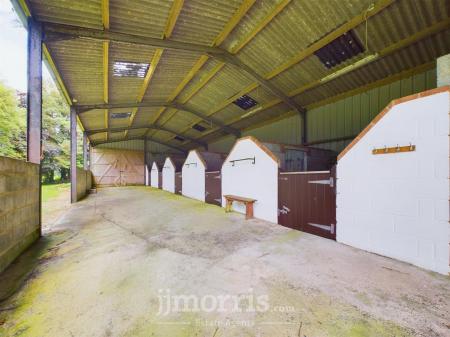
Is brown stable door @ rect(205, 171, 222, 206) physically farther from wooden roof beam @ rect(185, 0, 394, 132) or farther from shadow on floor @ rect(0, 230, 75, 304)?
shadow on floor @ rect(0, 230, 75, 304)

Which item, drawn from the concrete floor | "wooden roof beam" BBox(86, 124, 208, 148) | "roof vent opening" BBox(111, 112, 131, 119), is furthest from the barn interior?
"wooden roof beam" BBox(86, 124, 208, 148)

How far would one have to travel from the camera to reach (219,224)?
549 cm

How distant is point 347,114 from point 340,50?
308 centimetres

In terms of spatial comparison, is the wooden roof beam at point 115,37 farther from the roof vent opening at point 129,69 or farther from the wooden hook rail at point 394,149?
the wooden hook rail at point 394,149

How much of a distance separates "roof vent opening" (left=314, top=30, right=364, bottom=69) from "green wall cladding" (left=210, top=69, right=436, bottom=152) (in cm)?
229

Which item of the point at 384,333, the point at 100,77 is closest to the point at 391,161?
the point at 384,333

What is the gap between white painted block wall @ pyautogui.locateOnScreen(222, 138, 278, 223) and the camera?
568 cm

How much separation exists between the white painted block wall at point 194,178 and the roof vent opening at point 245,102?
367 centimetres

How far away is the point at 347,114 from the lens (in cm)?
802

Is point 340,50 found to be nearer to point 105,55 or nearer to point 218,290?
point 218,290

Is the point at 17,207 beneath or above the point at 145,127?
beneath

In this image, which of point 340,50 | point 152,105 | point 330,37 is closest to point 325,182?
point 330,37

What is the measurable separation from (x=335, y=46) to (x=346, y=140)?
159 inches

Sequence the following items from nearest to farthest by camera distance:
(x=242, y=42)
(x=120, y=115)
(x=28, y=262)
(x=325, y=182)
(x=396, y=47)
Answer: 1. (x=28, y=262)
2. (x=325, y=182)
3. (x=396, y=47)
4. (x=242, y=42)
5. (x=120, y=115)
